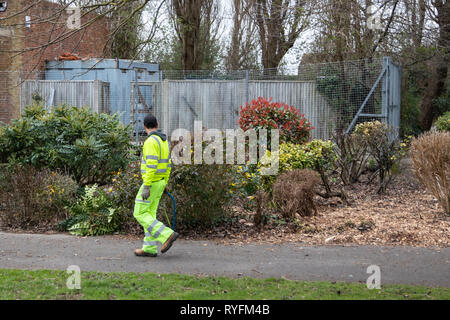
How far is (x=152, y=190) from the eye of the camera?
7145mm

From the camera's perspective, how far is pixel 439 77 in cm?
2045

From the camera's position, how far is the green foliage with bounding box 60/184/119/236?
8492 millimetres

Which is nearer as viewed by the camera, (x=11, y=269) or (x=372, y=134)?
(x=11, y=269)

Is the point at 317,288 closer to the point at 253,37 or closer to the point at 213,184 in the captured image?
the point at 213,184

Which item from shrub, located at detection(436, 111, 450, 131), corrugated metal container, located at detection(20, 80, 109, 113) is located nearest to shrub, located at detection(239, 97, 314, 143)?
shrub, located at detection(436, 111, 450, 131)

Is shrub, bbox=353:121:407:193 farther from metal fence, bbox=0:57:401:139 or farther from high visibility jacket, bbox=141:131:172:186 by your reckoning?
high visibility jacket, bbox=141:131:172:186

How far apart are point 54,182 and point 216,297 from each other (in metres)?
5.12

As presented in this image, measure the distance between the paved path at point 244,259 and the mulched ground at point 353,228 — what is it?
37 cm

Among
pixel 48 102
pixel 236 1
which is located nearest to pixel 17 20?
pixel 48 102

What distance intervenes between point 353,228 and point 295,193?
3.50ft

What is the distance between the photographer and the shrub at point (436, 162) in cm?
886

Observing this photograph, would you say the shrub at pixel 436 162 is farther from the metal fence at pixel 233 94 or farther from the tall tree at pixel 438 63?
the tall tree at pixel 438 63

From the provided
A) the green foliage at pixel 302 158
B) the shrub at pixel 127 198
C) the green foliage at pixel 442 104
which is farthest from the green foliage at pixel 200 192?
the green foliage at pixel 442 104

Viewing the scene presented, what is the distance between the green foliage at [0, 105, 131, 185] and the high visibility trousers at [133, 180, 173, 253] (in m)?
3.09
